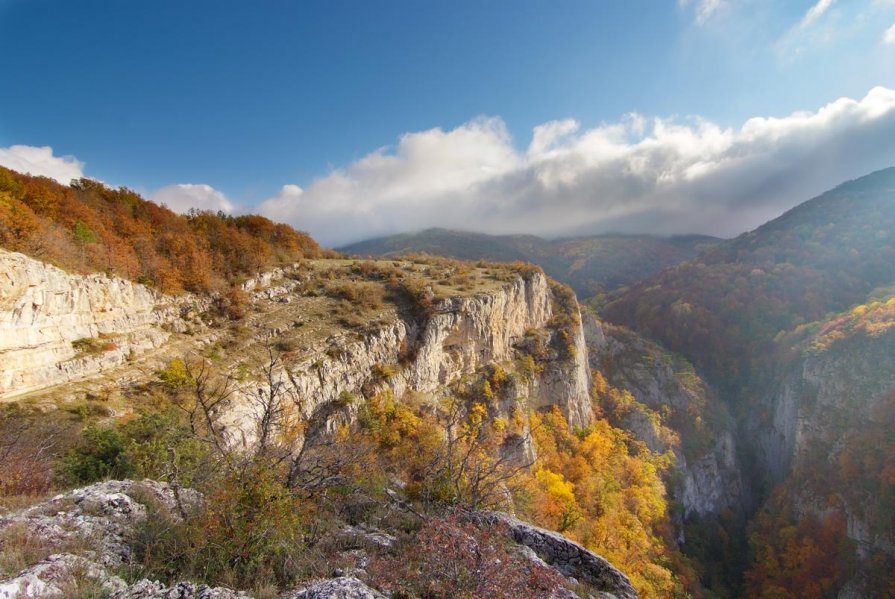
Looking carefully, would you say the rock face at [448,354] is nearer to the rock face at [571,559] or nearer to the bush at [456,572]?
the rock face at [571,559]

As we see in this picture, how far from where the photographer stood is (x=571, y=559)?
12039 mm

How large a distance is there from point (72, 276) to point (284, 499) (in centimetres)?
1780

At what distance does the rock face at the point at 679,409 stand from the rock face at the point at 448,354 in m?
21.2

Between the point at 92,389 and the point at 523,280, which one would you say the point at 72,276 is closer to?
the point at 92,389

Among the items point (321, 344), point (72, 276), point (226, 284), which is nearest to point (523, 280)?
point (321, 344)

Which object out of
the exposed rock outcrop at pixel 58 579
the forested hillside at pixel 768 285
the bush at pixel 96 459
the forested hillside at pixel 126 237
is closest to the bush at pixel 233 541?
the exposed rock outcrop at pixel 58 579

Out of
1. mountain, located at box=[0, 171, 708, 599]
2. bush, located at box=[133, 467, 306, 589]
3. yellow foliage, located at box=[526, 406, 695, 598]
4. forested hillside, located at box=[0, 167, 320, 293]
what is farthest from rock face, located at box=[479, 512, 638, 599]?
forested hillside, located at box=[0, 167, 320, 293]

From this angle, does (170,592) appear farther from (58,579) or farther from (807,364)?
(807,364)

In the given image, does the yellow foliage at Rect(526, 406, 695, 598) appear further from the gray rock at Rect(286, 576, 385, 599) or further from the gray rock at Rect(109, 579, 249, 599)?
the gray rock at Rect(109, 579, 249, 599)

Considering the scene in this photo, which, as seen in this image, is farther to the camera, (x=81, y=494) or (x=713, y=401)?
(x=713, y=401)

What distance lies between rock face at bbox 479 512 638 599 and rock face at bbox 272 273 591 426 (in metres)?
15.2

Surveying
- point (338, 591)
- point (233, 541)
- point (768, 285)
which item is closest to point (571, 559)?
point (338, 591)

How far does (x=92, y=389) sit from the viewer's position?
16.2 m

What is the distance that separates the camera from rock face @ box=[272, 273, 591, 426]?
25.0 meters
